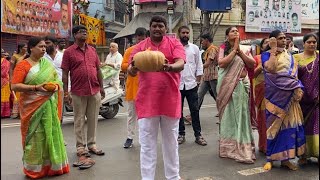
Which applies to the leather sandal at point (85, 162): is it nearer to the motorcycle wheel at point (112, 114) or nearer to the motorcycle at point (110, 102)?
the motorcycle at point (110, 102)

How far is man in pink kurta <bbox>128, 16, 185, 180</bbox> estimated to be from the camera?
348 centimetres

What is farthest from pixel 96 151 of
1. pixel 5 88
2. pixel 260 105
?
pixel 5 88

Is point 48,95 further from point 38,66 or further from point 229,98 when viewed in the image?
point 229,98

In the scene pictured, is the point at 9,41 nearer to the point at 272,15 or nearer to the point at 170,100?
the point at 170,100

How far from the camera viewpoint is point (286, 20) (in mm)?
23125

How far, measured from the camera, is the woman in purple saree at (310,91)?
14.6 ft

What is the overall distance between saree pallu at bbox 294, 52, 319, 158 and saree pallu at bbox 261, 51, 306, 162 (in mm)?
147

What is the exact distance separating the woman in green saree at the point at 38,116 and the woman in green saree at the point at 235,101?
6.77 feet

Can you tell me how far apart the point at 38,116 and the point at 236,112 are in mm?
2424

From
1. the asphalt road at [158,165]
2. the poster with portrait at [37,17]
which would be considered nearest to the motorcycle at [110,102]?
the asphalt road at [158,165]

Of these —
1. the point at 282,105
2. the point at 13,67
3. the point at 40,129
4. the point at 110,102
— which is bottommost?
the point at 110,102

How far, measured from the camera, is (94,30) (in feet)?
74.4

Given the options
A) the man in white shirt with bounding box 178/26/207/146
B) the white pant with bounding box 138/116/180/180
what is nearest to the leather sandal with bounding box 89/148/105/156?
the man in white shirt with bounding box 178/26/207/146

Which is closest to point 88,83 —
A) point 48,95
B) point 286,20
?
point 48,95
